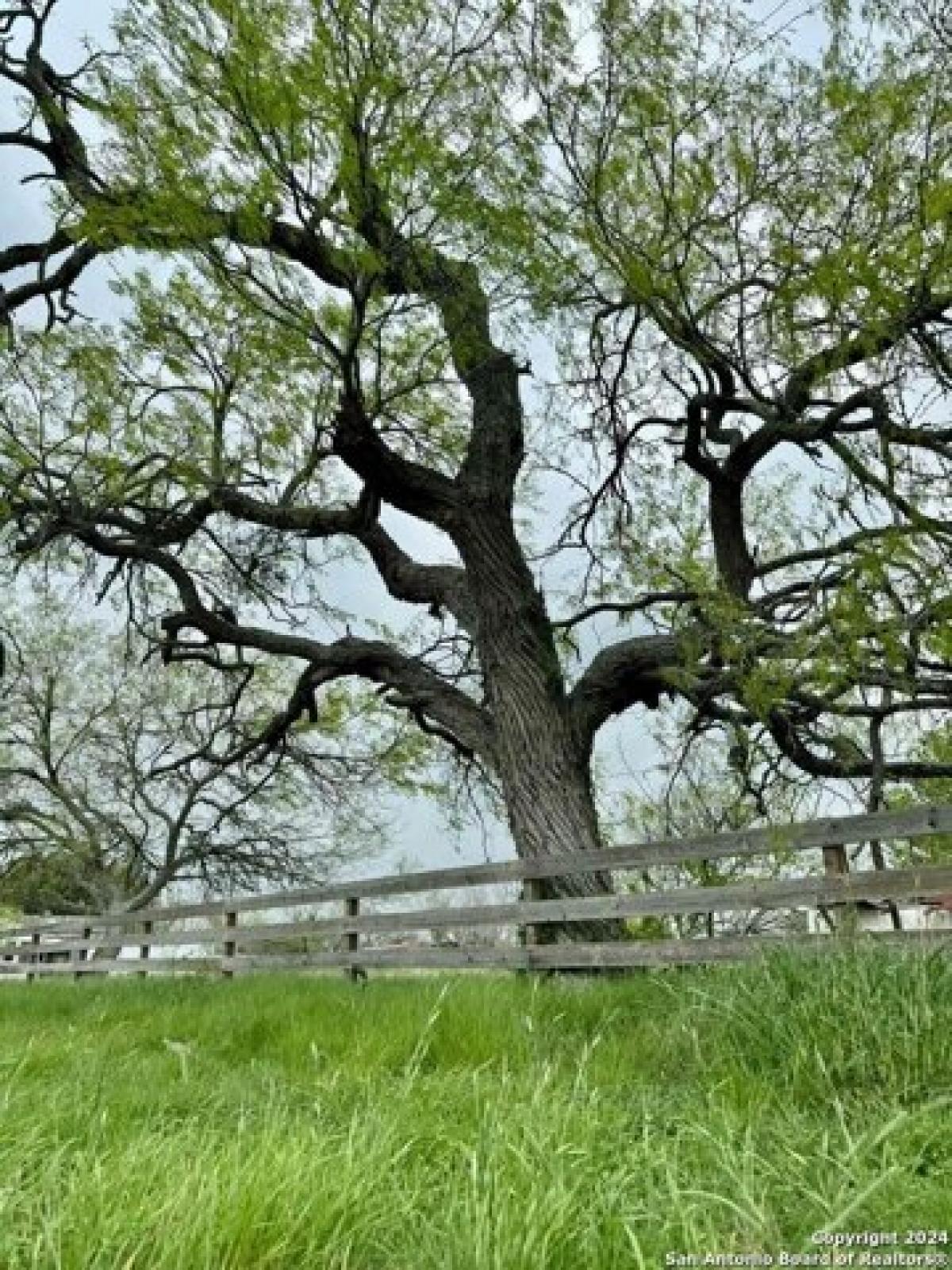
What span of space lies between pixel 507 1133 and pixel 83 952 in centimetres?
1746

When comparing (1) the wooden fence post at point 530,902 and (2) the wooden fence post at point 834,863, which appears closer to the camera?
(2) the wooden fence post at point 834,863

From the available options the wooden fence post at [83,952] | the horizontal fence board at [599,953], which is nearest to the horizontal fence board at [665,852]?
the horizontal fence board at [599,953]

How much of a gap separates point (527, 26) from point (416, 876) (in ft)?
21.3

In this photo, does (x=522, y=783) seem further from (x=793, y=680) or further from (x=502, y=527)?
(x=793, y=680)

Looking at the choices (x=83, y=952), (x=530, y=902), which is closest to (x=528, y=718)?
(x=530, y=902)

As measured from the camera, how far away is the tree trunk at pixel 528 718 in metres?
8.91

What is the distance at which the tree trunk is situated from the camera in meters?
8.91

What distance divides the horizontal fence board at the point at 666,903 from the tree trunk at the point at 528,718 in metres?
0.34

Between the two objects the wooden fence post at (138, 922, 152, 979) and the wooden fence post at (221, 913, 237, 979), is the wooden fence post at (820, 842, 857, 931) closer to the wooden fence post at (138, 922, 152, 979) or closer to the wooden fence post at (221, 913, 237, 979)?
the wooden fence post at (221, 913, 237, 979)

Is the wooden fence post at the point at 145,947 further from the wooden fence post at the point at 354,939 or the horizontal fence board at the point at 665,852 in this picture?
the wooden fence post at the point at 354,939

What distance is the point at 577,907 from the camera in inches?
319

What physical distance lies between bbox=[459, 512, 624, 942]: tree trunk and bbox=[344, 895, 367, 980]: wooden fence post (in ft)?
6.80

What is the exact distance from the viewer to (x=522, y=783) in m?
9.17

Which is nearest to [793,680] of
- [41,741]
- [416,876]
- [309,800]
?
[416,876]
